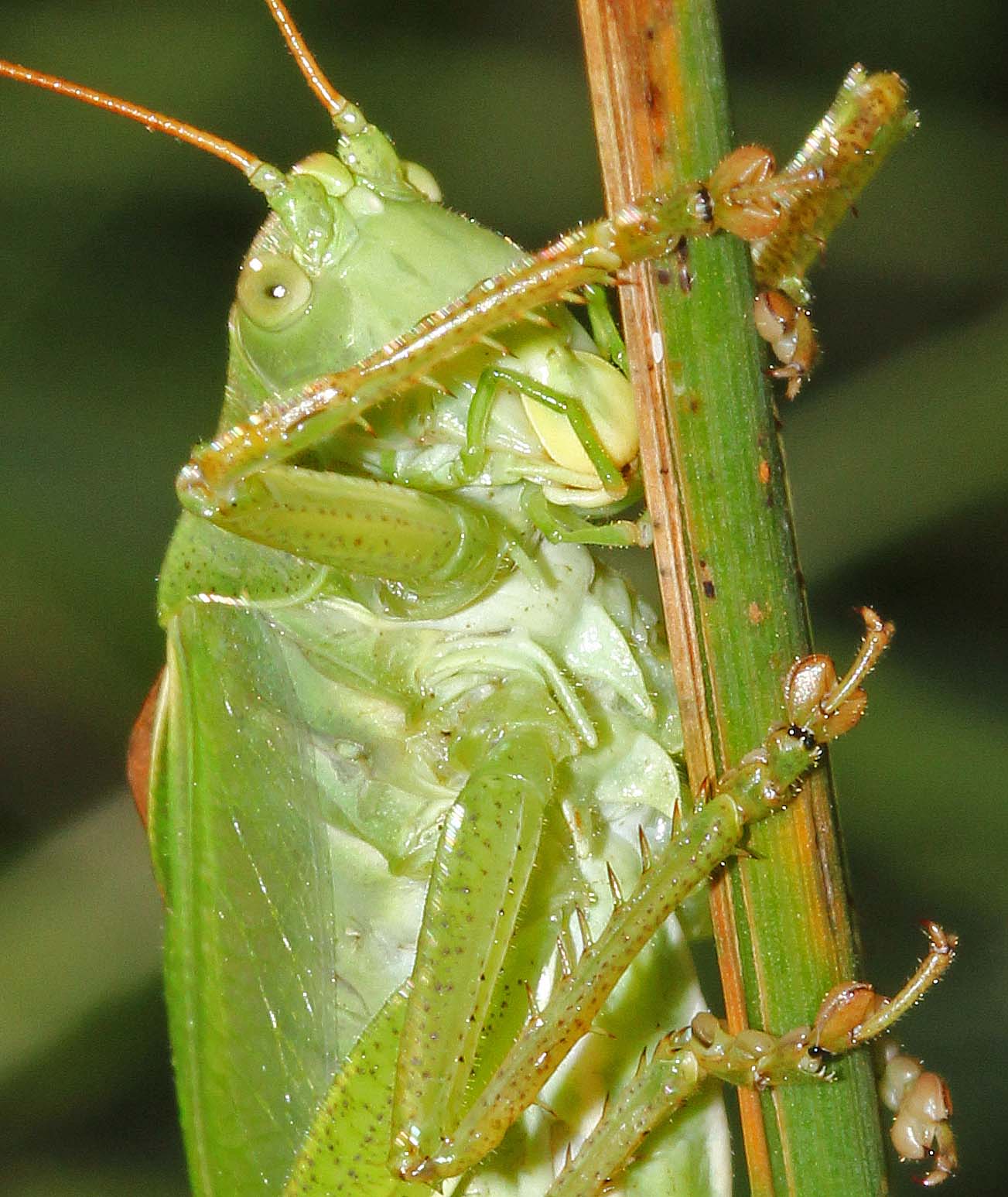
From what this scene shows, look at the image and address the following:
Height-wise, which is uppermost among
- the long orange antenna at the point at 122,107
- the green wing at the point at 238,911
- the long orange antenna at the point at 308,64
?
the long orange antenna at the point at 308,64

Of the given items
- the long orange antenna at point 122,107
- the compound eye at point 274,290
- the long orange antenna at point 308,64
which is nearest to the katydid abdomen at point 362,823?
the compound eye at point 274,290

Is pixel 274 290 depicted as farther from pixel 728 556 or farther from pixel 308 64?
pixel 728 556

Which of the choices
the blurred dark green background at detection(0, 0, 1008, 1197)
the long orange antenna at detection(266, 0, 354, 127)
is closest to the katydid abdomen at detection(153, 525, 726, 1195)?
the long orange antenna at detection(266, 0, 354, 127)

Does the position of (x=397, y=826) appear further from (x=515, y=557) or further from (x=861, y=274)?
(x=861, y=274)

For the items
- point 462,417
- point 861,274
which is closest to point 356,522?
point 462,417

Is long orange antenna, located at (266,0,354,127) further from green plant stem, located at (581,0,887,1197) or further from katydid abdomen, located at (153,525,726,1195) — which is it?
katydid abdomen, located at (153,525,726,1195)

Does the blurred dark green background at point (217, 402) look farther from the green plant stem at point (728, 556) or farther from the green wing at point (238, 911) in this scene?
the green plant stem at point (728, 556)
